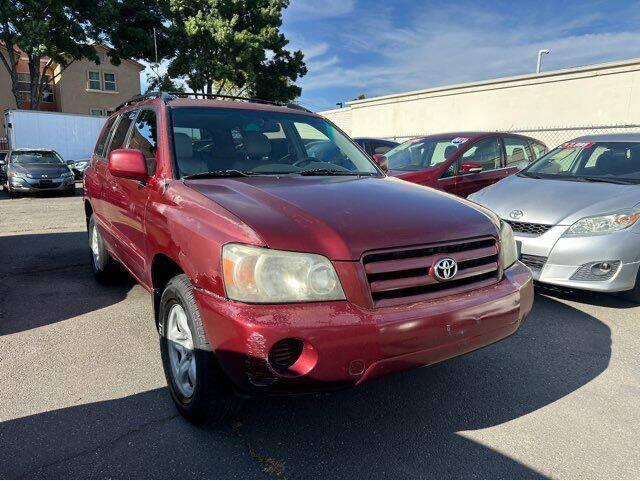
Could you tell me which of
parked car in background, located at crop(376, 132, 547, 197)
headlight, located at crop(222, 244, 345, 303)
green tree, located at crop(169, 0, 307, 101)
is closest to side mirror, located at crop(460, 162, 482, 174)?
parked car in background, located at crop(376, 132, 547, 197)

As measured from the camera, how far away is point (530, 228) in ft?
14.2

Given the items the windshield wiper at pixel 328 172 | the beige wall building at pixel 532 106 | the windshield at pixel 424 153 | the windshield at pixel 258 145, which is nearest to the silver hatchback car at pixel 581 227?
the windshield at pixel 258 145

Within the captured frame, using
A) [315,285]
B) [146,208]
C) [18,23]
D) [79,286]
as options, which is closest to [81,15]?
[18,23]

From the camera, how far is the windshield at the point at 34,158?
14.5m

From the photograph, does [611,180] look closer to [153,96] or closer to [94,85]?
[153,96]

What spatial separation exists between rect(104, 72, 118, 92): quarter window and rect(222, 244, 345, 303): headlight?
37.1 meters

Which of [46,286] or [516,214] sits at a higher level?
[516,214]

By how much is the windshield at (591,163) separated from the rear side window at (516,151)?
206 centimetres

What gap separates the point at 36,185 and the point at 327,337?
14621 mm

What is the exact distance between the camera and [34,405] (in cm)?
264

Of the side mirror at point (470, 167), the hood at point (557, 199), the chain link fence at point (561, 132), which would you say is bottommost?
the hood at point (557, 199)

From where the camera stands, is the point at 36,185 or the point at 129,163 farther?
the point at 36,185

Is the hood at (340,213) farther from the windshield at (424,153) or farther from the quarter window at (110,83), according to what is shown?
the quarter window at (110,83)

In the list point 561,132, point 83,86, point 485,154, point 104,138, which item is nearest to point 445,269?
point 104,138
